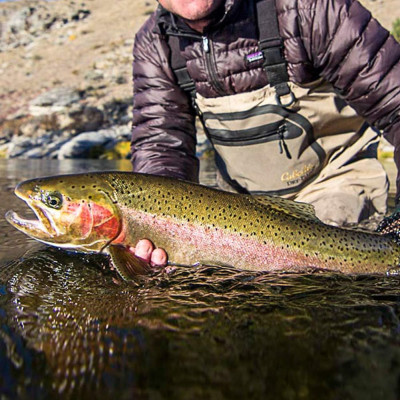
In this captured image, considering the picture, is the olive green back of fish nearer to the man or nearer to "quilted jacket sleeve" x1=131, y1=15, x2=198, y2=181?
the man

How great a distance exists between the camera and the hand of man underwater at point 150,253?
1910mm

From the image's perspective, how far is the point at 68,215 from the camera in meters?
1.84

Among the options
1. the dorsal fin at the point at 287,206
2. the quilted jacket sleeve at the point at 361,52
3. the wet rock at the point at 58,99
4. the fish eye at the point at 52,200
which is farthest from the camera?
the wet rock at the point at 58,99

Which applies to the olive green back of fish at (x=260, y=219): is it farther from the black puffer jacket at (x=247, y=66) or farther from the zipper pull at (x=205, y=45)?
the zipper pull at (x=205, y=45)

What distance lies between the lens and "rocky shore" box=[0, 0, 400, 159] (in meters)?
16.1

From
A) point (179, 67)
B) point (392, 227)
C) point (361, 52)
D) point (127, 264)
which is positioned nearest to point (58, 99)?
point (179, 67)

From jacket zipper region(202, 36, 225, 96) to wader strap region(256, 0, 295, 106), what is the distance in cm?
34

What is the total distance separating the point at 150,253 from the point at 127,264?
0.57ft

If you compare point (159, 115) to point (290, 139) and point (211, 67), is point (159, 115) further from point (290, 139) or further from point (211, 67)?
point (290, 139)

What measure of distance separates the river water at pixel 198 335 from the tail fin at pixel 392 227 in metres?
0.21

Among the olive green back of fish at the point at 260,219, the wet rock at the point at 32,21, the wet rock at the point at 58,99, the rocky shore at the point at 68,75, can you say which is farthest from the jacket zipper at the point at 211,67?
the wet rock at the point at 32,21

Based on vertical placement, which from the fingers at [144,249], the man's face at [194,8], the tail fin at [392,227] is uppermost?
the man's face at [194,8]

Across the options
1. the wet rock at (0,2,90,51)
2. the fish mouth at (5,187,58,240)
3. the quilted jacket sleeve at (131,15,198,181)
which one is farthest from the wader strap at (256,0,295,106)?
the wet rock at (0,2,90,51)

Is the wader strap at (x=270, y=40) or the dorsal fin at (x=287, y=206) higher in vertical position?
the wader strap at (x=270, y=40)
